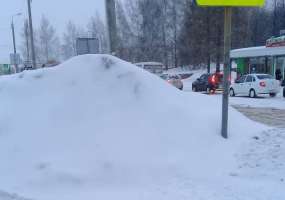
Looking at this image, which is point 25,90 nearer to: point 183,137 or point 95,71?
point 95,71

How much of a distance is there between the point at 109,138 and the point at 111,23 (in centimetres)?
518

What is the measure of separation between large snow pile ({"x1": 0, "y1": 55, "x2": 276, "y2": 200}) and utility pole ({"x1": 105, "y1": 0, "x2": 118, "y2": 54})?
3146mm

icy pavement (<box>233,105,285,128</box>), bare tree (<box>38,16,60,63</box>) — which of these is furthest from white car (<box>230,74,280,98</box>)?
bare tree (<box>38,16,60,63</box>)

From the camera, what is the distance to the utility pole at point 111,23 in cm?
1061

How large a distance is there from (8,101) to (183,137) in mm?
3376

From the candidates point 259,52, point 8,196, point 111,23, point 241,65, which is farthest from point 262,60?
point 8,196

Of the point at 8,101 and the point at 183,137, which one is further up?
the point at 8,101

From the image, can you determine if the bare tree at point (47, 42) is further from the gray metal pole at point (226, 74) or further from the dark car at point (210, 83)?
the gray metal pole at point (226, 74)

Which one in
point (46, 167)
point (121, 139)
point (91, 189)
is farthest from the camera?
point (121, 139)

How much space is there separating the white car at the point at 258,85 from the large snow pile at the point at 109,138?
17723 millimetres

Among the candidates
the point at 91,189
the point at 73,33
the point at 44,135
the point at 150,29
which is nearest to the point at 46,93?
the point at 44,135

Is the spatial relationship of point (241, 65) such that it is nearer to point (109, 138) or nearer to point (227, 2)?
point (227, 2)

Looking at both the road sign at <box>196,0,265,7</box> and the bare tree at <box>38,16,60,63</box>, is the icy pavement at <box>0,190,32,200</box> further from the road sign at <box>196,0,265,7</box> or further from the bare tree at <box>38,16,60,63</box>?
the bare tree at <box>38,16,60,63</box>

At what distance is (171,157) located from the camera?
6141mm
